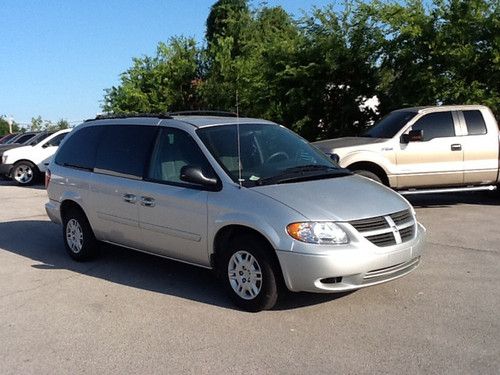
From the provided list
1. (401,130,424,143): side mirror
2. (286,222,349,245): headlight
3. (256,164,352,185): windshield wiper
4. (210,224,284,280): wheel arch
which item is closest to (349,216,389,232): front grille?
(286,222,349,245): headlight

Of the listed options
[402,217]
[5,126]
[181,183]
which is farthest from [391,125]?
[5,126]

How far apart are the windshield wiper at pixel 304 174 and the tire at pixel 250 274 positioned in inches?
24.6

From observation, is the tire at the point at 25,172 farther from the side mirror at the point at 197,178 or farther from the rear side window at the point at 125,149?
the side mirror at the point at 197,178

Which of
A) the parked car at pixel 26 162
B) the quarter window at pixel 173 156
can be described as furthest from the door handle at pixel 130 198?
the parked car at pixel 26 162

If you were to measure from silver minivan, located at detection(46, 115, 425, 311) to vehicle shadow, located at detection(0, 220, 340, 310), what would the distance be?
1.04 ft

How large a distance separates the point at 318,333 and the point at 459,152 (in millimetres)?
6620

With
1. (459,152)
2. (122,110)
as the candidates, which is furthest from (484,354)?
(122,110)

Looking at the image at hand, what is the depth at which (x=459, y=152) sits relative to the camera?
10320mm

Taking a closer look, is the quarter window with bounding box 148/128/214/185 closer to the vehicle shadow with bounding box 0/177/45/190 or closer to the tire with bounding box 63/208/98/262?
the tire with bounding box 63/208/98/262

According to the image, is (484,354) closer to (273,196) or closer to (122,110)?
(273,196)

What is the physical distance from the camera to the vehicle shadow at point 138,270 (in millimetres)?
5680

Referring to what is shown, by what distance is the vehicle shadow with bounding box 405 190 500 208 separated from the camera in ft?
36.8

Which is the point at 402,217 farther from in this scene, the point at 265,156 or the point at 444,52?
the point at 444,52

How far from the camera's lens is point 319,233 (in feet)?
16.0
